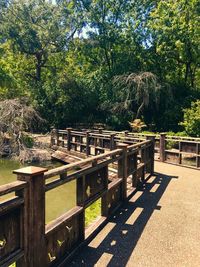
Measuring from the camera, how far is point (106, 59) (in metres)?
22.2

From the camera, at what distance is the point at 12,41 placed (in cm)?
2286

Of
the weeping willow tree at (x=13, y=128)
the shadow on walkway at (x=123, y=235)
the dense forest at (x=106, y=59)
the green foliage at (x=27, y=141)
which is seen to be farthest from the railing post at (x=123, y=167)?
the green foliage at (x=27, y=141)

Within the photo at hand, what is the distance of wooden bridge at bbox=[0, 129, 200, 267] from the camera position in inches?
101

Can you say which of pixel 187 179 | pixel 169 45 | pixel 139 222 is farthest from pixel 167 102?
pixel 139 222

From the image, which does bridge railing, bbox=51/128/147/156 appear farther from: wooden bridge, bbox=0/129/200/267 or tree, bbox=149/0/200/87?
tree, bbox=149/0/200/87

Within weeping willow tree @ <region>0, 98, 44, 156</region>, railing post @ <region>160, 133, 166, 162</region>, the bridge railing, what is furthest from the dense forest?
the bridge railing

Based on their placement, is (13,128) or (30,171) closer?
(30,171)

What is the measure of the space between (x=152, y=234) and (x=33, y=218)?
2.12m

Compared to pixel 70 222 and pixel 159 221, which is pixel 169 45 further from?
pixel 70 222

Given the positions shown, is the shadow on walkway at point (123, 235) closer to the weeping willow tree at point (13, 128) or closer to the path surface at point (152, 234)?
the path surface at point (152, 234)

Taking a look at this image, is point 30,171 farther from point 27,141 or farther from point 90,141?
point 27,141

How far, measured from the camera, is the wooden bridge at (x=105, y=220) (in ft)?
8.41

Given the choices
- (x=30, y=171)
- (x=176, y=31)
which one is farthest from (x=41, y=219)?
(x=176, y=31)

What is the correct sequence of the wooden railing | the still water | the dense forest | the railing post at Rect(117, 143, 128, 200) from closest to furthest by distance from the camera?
the wooden railing < the railing post at Rect(117, 143, 128, 200) < the still water < the dense forest
